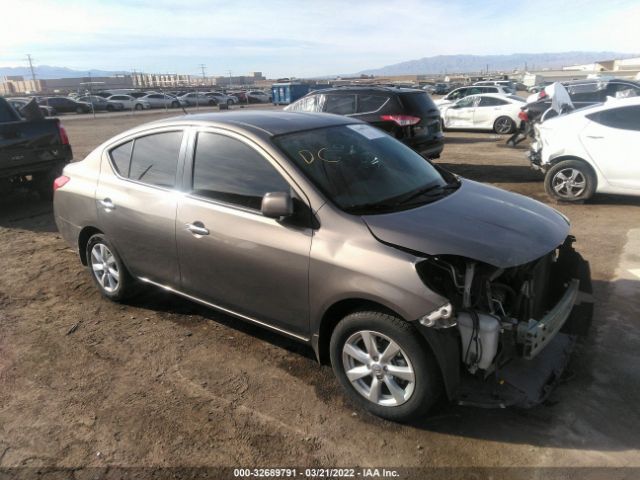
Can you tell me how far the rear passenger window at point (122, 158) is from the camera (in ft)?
14.3

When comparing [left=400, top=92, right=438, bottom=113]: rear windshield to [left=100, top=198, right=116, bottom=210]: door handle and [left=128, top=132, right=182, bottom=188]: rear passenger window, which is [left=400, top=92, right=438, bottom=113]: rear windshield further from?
[left=100, top=198, right=116, bottom=210]: door handle

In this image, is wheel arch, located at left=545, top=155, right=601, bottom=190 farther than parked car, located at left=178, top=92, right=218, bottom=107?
No

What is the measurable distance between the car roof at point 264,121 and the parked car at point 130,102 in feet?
148

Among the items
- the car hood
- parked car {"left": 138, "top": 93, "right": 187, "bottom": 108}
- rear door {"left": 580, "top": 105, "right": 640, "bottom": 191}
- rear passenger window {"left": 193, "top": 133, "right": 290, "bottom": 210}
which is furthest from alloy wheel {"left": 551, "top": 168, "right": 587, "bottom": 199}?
parked car {"left": 138, "top": 93, "right": 187, "bottom": 108}

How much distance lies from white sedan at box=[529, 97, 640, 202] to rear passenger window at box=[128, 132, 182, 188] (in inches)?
237

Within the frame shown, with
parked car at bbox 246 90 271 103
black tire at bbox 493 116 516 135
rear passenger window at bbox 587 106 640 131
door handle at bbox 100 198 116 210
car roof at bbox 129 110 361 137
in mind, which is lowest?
parked car at bbox 246 90 271 103

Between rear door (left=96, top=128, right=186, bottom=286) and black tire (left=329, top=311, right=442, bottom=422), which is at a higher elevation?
rear door (left=96, top=128, right=186, bottom=286)

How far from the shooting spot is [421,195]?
11.6 ft

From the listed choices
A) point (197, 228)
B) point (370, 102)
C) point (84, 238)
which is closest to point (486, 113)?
point (370, 102)

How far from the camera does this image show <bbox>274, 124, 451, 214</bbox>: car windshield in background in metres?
3.27

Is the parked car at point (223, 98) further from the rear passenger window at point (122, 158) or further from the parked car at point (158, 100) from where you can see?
the rear passenger window at point (122, 158)

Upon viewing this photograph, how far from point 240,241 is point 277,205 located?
0.51 metres

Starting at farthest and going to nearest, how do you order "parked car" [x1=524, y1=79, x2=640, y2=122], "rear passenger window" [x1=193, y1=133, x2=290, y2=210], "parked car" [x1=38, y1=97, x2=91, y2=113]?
"parked car" [x1=38, y1=97, x2=91, y2=113] → "parked car" [x1=524, y1=79, x2=640, y2=122] → "rear passenger window" [x1=193, y1=133, x2=290, y2=210]

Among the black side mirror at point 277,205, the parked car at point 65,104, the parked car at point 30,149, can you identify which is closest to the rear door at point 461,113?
the parked car at point 30,149
